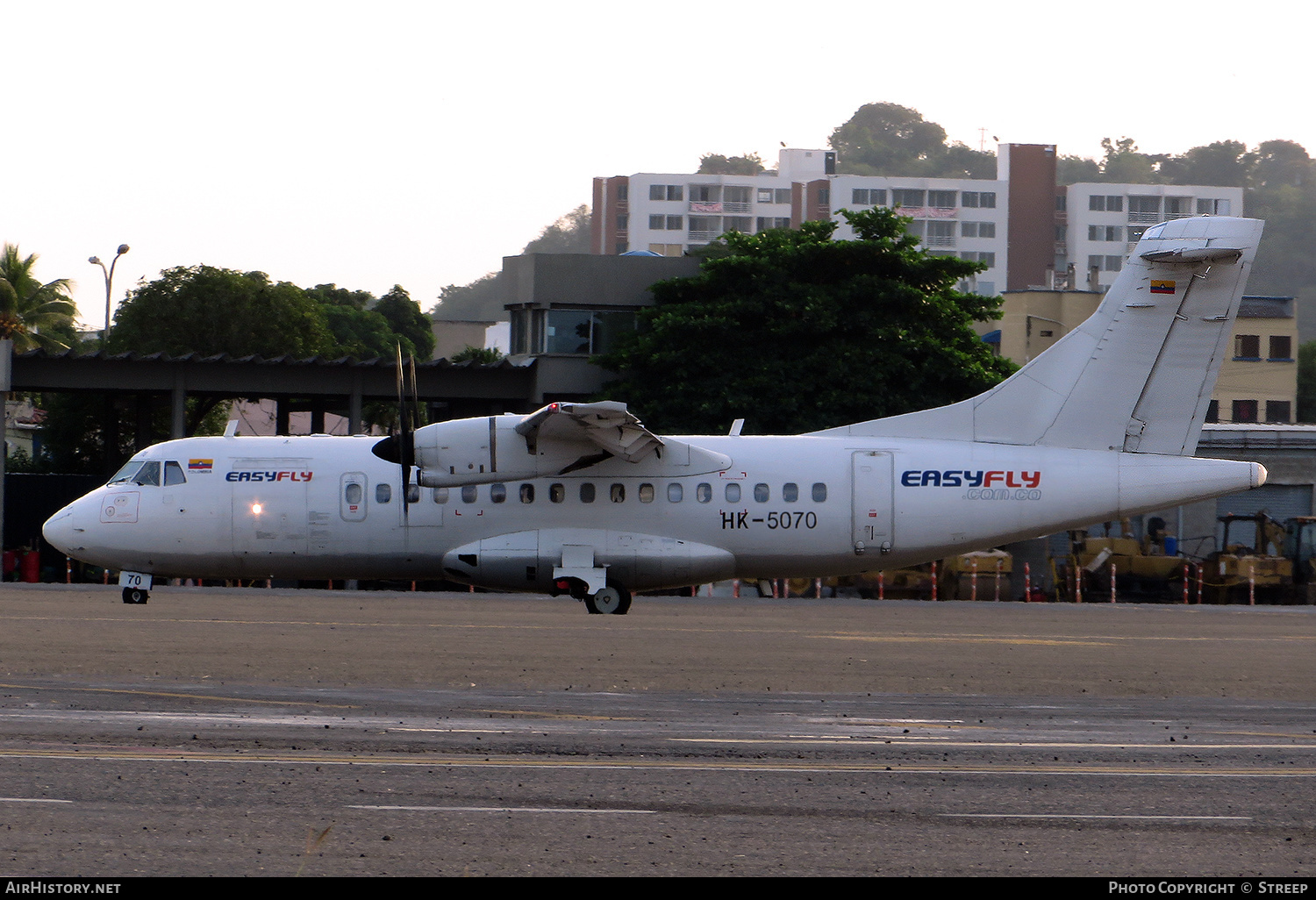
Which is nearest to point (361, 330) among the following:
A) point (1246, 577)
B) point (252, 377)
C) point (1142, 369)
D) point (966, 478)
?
point (252, 377)

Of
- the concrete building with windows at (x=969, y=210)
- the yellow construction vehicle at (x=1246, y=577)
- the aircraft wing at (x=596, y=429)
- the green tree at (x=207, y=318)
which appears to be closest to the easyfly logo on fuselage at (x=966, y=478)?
the aircraft wing at (x=596, y=429)

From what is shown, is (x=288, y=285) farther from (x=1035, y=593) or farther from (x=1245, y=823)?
(x=1245, y=823)

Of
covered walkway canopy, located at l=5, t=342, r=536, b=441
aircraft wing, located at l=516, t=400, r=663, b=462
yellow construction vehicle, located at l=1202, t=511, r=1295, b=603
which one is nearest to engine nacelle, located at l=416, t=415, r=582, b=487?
aircraft wing, located at l=516, t=400, r=663, b=462

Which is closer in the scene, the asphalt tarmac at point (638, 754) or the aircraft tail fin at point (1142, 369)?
the asphalt tarmac at point (638, 754)

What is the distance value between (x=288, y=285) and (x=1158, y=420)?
2097 inches

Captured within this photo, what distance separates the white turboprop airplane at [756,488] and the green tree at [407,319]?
91917 millimetres

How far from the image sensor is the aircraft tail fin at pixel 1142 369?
25.5 metres

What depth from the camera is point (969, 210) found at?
175m

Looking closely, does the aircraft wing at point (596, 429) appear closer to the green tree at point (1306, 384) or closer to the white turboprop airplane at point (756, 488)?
the white turboprop airplane at point (756, 488)

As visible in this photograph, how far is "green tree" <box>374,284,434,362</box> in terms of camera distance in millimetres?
118250

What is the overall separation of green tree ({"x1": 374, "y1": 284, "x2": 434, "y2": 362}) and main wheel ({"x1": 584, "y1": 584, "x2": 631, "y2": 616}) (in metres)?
93.1

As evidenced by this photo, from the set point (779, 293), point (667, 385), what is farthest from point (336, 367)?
point (779, 293)

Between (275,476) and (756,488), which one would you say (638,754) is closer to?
(756,488)

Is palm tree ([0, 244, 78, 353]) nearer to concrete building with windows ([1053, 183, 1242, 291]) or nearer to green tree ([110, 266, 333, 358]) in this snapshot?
green tree ([110, 266, 333, 358])
